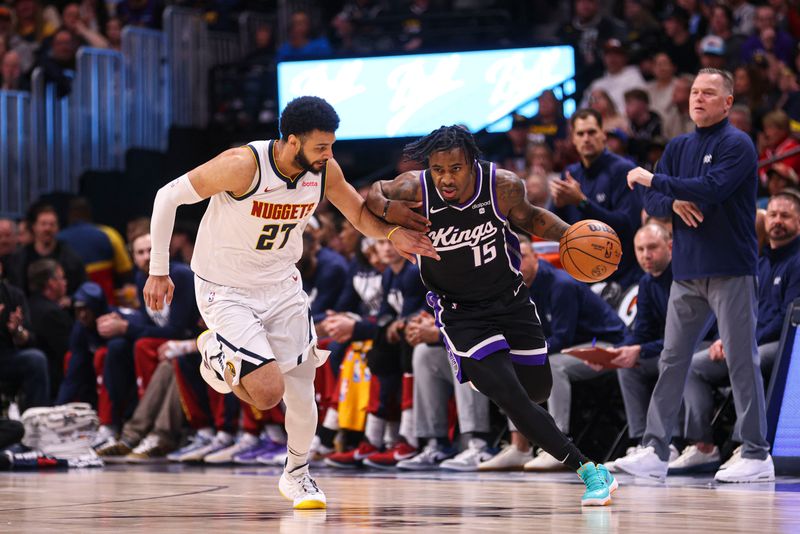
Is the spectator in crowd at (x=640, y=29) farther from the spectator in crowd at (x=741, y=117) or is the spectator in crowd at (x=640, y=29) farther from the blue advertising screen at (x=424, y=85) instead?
the spectator in crowd at (x=741, y=117)

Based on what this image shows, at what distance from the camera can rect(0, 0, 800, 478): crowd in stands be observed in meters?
8.13

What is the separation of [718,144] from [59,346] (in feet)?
21.1

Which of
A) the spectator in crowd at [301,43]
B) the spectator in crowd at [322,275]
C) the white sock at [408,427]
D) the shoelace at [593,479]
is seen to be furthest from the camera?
the spectator in crowd at [301,43]

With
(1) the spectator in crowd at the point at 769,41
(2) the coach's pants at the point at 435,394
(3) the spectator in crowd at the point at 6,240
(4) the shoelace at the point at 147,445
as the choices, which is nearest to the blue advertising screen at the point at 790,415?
(2) the coach's pants at the point at 435,394

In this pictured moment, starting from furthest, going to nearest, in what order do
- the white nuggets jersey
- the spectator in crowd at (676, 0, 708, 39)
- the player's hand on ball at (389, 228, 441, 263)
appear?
the spectator in crowd at (676, 0, 708, 39), the player's hand on ball at (389, 228, 441, 263), the white nuggets jersey

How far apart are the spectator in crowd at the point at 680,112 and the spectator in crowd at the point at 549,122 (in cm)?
97

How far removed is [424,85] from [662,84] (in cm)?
299

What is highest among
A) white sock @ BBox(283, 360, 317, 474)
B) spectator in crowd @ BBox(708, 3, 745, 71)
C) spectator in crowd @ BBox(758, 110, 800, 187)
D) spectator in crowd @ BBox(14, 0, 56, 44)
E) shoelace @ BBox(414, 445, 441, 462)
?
spectator in crowd @ BBox(14, 0, 56, 44)

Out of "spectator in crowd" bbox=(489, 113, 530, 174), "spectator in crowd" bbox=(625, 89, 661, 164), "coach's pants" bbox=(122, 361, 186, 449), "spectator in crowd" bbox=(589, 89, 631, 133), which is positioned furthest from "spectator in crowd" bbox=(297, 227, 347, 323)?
"spectator in crowd" bbox=(625, 89, 661, 164)

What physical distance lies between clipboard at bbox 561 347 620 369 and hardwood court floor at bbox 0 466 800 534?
744mm

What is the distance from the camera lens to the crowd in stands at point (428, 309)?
320 inches

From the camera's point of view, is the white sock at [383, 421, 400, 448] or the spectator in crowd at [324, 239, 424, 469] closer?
the spectator in crowd at [324, 239, 424, 469]

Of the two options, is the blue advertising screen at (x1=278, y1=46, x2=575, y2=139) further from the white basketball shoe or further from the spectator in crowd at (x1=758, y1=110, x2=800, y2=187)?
the white basketball shoe

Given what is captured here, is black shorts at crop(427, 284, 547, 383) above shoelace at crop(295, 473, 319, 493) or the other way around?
above
